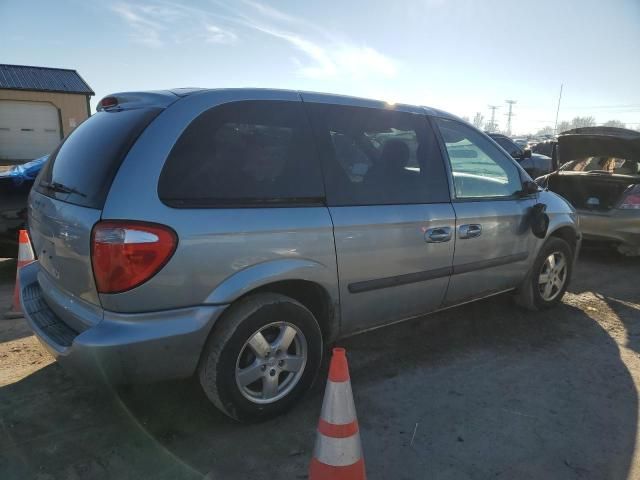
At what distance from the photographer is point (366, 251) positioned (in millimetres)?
2877

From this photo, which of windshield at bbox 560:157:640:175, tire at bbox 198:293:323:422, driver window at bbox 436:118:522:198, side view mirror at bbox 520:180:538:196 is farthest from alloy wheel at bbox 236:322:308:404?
windshield at bbox 560:157:640:175

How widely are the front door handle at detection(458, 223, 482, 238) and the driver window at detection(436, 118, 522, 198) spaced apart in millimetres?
224

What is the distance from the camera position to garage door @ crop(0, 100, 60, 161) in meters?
25.1

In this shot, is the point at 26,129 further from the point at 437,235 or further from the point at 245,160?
the point at 437,235

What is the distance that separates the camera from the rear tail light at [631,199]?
237 inches

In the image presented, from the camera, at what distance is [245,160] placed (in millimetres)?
2512

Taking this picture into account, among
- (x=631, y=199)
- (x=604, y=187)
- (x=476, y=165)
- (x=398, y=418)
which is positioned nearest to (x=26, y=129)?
(x=604, y=187)

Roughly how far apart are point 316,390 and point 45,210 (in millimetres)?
1894

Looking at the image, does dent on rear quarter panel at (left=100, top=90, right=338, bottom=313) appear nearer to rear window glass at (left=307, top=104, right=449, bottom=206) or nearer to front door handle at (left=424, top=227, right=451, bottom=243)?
rear window glass at (left=307, top=104, right=449, bottom=206)

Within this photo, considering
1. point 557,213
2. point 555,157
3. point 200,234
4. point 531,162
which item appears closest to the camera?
point 200,234

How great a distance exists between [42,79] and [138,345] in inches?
1161

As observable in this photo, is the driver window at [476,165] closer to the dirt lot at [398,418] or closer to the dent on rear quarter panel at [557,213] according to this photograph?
the dent on rear quarter panel at [557,213]

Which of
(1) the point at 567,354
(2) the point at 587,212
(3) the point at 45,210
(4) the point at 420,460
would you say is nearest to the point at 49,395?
(3) the point at 45,210

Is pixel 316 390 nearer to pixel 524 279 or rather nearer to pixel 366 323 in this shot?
→ pixel 366 323
